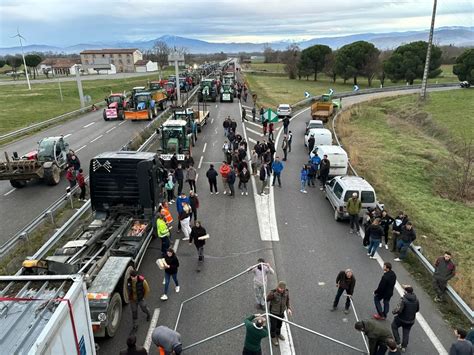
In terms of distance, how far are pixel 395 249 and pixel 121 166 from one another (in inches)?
367

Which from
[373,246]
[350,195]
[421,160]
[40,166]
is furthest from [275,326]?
[421,160]

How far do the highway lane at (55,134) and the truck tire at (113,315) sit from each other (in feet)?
23.6

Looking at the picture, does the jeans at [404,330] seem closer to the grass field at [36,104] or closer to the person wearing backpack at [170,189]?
the person wearing backpack at [170,189]

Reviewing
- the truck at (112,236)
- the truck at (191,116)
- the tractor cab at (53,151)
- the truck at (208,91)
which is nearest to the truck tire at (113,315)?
the truck at (112,236)

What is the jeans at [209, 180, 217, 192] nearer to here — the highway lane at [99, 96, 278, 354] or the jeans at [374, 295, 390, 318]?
the highway lane at [99, 96, 278, 354]

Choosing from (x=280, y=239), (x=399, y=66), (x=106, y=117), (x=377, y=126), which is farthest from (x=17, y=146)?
(x=399, y=66)

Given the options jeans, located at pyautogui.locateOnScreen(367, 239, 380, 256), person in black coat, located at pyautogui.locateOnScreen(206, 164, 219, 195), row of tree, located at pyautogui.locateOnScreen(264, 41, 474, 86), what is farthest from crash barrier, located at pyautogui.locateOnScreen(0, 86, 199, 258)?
row of tree, located at pyautogui.locateOnScreen(264, 41, 474, 86)

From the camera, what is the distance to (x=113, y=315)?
8.73 m

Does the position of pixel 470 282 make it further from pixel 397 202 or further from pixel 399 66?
pixel 399 66

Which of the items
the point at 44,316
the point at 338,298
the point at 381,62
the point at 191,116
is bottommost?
the point at 338,298

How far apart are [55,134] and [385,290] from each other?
29277mm

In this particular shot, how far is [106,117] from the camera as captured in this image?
1441 inches

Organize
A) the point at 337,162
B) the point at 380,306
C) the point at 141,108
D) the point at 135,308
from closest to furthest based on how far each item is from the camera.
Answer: the point at 135,308
the point at 380,306
the point at 337,162
the point at 141,108

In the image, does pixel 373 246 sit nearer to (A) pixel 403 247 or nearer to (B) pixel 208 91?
(A) pixel 403 247
